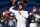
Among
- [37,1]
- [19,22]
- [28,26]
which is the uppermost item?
[37,1]

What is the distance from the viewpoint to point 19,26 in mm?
3619

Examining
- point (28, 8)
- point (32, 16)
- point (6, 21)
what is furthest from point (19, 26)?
point (28, 8)

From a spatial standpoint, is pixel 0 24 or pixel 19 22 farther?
pixel 0 24

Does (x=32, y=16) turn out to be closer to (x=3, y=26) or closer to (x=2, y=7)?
(x=3, y=26)

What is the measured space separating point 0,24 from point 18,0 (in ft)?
5.91

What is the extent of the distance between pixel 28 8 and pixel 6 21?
1763 millimetres

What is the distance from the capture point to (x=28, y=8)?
5.98 m

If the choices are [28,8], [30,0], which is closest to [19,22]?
[28,8]

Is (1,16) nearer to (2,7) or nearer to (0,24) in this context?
(0,24)

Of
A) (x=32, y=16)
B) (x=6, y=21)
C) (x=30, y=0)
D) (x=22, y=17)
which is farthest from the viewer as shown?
(x=30, y=0)

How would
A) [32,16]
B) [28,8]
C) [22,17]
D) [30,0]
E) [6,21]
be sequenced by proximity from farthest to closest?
[30,0] → [28,8] → [32,16] → [6,21] → [22,17]

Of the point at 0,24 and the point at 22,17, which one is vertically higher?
the point at 22,17

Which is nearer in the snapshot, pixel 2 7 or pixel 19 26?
pixel 19 26

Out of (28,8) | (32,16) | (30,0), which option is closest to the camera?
(32,16)
